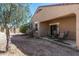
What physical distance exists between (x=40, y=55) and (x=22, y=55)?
0.65 meters

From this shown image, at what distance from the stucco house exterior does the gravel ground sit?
73cm

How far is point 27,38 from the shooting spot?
7.32 meters

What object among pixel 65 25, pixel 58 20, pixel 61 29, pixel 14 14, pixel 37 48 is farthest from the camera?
pixel 58 20

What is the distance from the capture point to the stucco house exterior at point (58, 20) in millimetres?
7845

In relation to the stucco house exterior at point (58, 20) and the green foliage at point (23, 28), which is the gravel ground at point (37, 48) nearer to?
the green foliage at point (23, 28)

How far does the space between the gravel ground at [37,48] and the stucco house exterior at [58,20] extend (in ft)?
2.38

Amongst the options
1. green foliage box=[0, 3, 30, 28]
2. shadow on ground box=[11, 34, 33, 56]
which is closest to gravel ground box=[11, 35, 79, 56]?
shadow on ground box=[11, 34, 33, 56]

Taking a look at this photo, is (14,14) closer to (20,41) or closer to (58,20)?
(20,41)

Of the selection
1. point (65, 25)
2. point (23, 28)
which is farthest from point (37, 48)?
point (65, 25)

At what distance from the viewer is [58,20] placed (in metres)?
8.54

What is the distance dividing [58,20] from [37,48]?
6.69ft

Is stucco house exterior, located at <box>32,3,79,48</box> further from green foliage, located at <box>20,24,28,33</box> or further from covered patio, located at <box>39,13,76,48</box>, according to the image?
green foliage, located at <box>20,24,28,33</box>

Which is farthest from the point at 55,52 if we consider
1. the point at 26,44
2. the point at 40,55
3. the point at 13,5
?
the point at 13,5

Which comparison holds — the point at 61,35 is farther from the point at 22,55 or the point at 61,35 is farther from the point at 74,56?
the point at 22,55
